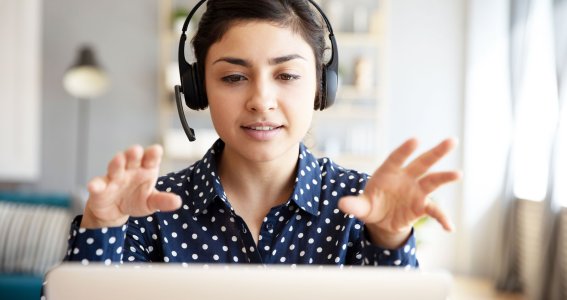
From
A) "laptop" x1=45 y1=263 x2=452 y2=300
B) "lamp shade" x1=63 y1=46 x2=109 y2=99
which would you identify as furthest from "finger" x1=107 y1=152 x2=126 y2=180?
"lamp shade" x1=63 y1=46 x2=109 y2=99

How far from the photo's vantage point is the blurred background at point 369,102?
5.37m

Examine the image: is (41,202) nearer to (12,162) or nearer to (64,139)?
(12,162)

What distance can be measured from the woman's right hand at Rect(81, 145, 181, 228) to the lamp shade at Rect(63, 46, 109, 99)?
4.64 metres

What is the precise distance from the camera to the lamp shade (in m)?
5.47

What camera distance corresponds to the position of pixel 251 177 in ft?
4.42

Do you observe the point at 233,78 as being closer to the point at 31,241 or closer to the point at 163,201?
the point at 163,201

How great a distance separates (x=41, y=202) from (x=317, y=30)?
2.99m

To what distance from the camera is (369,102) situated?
598 cm

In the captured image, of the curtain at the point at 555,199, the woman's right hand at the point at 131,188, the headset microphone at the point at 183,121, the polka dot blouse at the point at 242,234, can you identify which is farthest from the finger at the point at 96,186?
the curtain at the point at 555,199

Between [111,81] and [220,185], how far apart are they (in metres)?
4.87

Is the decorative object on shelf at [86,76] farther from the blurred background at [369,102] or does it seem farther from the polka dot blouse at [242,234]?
the polka dot blouse at [242,234]

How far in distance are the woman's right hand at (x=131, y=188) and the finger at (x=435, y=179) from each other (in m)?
0.31

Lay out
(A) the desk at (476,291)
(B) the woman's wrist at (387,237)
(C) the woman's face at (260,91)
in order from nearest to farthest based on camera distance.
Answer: (B) the woman's wrist at (387,237) < (C) the woman's face at (260,91) < (A) the desk at (476,291)

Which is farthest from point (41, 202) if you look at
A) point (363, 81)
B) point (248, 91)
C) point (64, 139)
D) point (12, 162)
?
point (248, 91)
